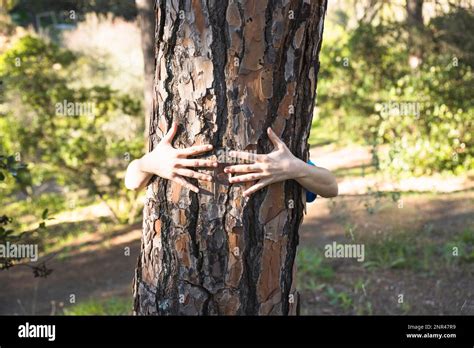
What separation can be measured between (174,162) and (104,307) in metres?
3.56

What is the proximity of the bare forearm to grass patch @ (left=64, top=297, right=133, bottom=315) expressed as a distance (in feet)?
10.0

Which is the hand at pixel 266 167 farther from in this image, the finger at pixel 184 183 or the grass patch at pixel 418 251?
the grass patch at pixel 418 251

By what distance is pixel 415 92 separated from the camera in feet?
30.5

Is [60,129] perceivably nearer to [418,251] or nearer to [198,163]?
[418,251]

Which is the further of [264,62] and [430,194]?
A: [430,194]

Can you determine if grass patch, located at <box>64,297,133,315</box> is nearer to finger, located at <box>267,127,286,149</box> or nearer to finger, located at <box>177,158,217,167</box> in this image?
finger, located at <box>177,158,217,167</box>

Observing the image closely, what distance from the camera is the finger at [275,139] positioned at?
2.44 meters

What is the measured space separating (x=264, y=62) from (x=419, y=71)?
771 cm

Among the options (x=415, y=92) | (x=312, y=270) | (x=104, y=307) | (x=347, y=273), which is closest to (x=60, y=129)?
(x=104, y=307)

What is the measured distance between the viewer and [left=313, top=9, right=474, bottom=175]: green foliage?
898 centimetres

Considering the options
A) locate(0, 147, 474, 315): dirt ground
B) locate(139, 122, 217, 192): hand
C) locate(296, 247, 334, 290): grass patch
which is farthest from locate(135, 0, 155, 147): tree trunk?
locate(139, 122, 217, 192): hand
